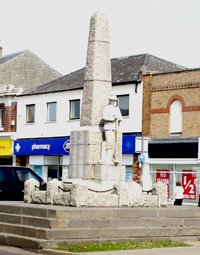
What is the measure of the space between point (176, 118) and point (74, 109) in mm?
8195

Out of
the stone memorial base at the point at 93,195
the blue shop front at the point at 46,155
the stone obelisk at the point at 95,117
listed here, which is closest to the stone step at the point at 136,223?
the stone memorial base at the point at 93,195

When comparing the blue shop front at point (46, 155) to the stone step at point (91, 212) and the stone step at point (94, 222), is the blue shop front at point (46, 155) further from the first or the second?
the stone step at point (94, 222)

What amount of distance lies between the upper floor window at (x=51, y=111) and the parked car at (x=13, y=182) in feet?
70.2

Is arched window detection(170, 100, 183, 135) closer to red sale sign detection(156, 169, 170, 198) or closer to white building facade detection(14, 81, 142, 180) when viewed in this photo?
red sale sign detection(156, 169, 170, 198)

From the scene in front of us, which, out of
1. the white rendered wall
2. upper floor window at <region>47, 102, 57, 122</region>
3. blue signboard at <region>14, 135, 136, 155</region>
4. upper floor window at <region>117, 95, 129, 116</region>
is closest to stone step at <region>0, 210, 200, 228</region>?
the white rendered wall

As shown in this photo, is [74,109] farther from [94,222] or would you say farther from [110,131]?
[94,222]

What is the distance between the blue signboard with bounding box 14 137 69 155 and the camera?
147 ft

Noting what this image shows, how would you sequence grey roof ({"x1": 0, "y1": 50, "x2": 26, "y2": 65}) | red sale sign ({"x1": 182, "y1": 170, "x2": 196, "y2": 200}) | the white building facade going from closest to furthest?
red sale sign ({"x1": 182, "y1": 170, "x2": 196, "y2": 200})
the white building facade
grey roof ({"x1": 0, "y1": 50, "x2": 26, "y2": 65})

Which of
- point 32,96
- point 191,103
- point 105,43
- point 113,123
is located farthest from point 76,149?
point 32,96

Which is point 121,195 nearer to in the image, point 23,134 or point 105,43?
point 105,43

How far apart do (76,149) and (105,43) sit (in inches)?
127

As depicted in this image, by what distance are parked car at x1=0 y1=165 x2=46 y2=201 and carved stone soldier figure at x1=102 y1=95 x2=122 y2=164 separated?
3973mm

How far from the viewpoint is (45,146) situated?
4650 cm

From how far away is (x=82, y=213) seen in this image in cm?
1695
